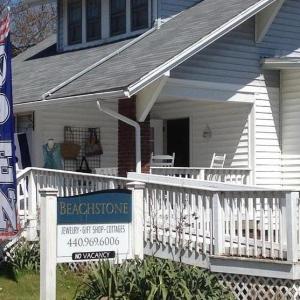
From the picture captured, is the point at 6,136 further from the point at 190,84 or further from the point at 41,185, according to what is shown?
the point at 190,84

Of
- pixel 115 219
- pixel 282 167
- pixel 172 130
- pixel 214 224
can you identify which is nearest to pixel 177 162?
→ pixel 172 130

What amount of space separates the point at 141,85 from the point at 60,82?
12.4 ft

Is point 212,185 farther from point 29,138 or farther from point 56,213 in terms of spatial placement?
point 29,138

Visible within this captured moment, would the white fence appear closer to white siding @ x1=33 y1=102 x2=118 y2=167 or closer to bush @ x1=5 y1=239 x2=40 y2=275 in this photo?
bush @ x1=5 y1=239 x2=40 y2=275

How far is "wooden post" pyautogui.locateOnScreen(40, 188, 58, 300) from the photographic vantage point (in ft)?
26.8

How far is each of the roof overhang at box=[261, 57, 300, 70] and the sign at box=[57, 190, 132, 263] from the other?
8.00 m

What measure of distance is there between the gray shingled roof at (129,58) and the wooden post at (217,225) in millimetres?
3628

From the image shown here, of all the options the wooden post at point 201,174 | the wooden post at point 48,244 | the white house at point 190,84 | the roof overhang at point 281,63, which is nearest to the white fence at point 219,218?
the wooden post at point 201,174

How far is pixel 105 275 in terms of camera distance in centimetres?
846

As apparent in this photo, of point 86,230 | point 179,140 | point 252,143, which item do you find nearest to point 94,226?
point 86,230

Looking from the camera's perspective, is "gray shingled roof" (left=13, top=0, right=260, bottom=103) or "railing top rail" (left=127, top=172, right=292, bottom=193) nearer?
"railing top rail" (left=127, top=172, right=292, bottom=193)

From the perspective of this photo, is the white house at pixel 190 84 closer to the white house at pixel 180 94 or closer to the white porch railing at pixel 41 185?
the white house at pixel 180 94

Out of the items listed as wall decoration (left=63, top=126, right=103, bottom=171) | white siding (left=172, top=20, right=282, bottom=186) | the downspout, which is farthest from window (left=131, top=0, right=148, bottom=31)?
the downspout

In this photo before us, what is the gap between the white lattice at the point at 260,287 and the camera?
9930 mm
